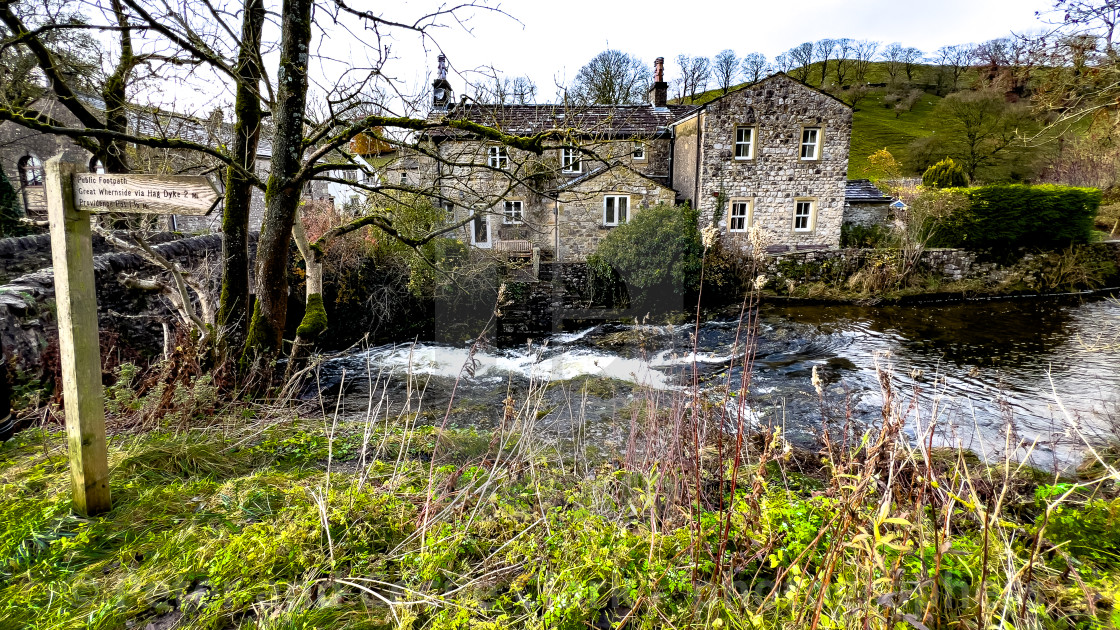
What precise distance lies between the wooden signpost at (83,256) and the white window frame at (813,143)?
21.6 meters

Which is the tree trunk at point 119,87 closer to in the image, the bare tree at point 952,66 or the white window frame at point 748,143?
the white window frame at point 748,143

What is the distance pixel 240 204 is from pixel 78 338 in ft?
12.8

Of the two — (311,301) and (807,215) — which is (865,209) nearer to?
(807,215)

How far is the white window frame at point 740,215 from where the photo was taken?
20.5 metres

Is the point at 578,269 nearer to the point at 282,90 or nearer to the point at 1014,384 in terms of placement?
the point at 1014,384

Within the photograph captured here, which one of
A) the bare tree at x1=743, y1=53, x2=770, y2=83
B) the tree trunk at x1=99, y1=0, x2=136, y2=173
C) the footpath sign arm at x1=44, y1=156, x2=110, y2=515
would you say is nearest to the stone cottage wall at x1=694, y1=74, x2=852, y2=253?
the tree trunk at x1=99, y1=0, x2=136, y2=173

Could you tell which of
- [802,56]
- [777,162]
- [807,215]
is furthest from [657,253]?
[802,56]

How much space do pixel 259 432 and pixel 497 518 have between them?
287 centimetres

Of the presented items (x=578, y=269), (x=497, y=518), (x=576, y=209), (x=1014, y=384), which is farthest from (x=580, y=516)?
(x=576, y=209)

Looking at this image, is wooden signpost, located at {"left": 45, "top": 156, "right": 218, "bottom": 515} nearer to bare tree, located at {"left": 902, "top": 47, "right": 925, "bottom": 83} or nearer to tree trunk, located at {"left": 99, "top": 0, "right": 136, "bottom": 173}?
tree trunk, located at {"left": 99, "top": 0, "right": 136, "bottom": 173}

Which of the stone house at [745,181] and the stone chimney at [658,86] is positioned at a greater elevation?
the stone chimney at [658,86]

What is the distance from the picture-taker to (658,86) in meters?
24.3

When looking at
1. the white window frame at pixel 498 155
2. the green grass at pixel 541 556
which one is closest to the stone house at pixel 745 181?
the white window frame at pixel 498 155

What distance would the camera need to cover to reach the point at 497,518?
2984 mm
